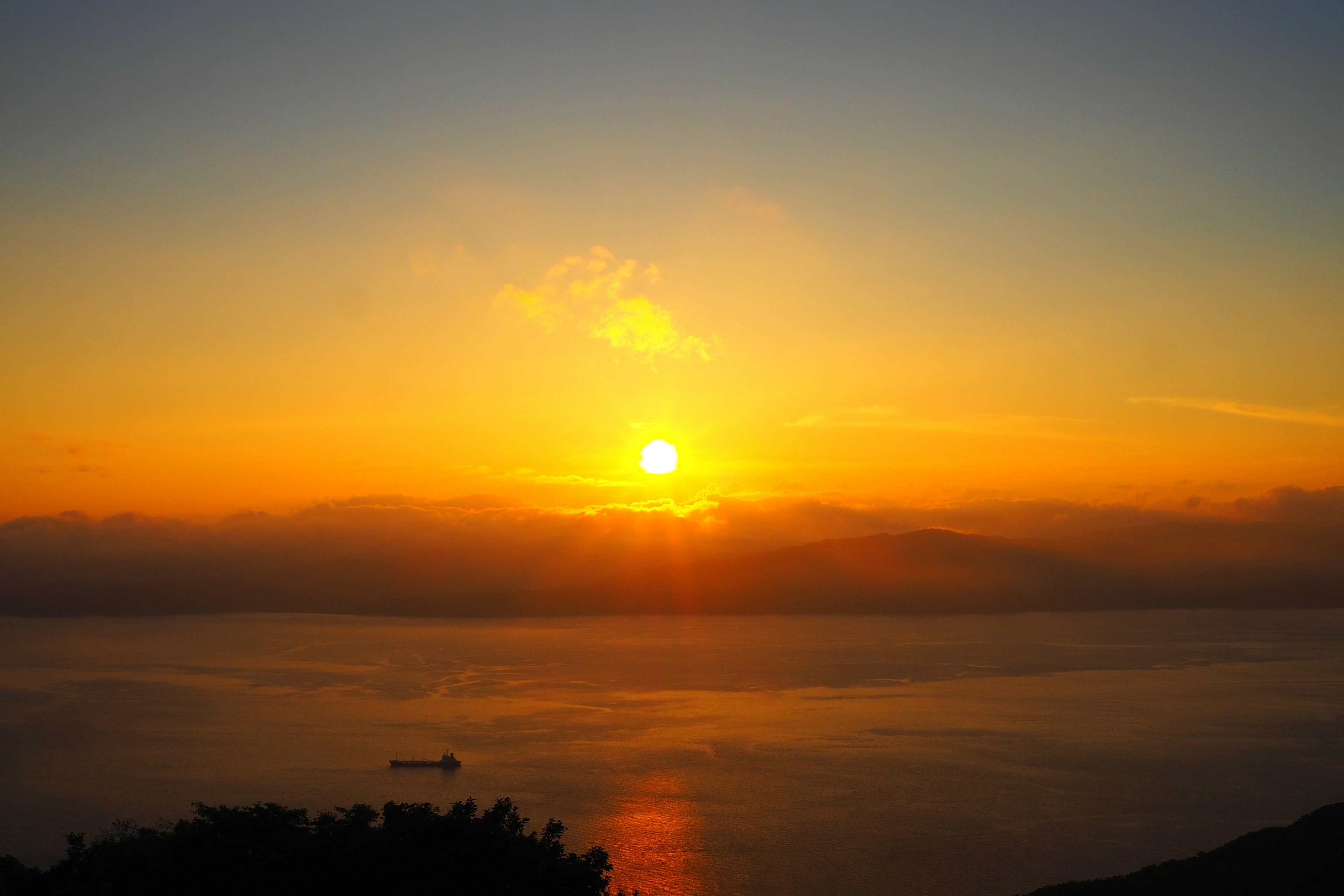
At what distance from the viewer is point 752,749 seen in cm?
4700

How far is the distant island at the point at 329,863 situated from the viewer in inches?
571

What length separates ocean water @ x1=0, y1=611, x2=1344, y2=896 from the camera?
31500 millimetres

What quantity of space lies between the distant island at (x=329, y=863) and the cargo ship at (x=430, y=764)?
90.8 feet

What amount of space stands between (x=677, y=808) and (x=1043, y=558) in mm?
174738

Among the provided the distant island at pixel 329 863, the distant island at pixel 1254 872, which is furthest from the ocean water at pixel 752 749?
the distant island at pixel 329 863

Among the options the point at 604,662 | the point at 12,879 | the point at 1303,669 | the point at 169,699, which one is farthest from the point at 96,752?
the point at 1303,669

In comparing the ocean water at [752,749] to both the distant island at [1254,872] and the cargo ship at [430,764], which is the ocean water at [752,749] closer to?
the cargo ship at [430,764]

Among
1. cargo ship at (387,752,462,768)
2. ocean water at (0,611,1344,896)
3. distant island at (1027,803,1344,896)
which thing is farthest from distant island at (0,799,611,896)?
cargo ship at (387,752,462,768)

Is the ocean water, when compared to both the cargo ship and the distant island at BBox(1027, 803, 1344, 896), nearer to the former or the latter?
the cargo ship

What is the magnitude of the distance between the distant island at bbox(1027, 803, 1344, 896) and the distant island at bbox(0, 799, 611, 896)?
12669 mm

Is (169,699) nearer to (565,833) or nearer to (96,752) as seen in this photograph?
(96,752)

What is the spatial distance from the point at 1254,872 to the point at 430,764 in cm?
3321

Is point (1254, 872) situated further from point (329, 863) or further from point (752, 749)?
point (752, 749)

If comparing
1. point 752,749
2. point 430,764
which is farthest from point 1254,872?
point 430,764
